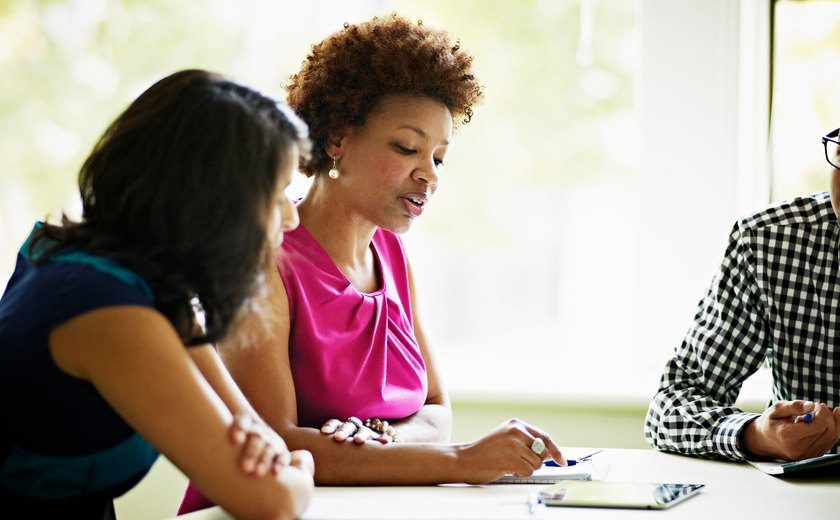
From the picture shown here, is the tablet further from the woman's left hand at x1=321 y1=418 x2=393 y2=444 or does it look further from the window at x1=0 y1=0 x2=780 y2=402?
the window at x1=0 y1=0 x2=780 y2=402

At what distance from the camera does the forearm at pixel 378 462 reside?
4.85ft

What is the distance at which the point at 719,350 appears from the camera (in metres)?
1.88

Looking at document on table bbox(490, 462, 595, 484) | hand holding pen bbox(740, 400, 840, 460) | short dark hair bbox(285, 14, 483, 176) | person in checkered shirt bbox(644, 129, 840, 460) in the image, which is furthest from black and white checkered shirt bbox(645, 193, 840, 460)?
short dark hair bbox(285, 14, 483, 176)

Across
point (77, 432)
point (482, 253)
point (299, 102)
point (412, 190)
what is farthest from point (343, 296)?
point (482, 253)

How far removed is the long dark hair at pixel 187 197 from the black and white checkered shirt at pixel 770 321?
959 mm

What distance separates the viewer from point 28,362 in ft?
3.75

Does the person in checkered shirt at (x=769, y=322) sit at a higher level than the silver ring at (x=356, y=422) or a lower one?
higher

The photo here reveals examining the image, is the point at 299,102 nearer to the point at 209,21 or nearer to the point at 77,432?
the point at 77,432

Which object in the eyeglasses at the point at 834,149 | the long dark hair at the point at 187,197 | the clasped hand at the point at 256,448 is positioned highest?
the eyeglasses at the point at 834,149

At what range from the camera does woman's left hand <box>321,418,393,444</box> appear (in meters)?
1.52

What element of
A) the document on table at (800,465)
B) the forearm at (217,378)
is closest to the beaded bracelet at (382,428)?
the forearm at (217,378)

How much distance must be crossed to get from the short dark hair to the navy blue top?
0.72 metres

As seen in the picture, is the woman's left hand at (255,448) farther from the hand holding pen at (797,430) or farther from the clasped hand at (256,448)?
the hand holding pen at (797,430)

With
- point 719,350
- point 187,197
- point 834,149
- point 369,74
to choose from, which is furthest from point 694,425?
point 187,197
